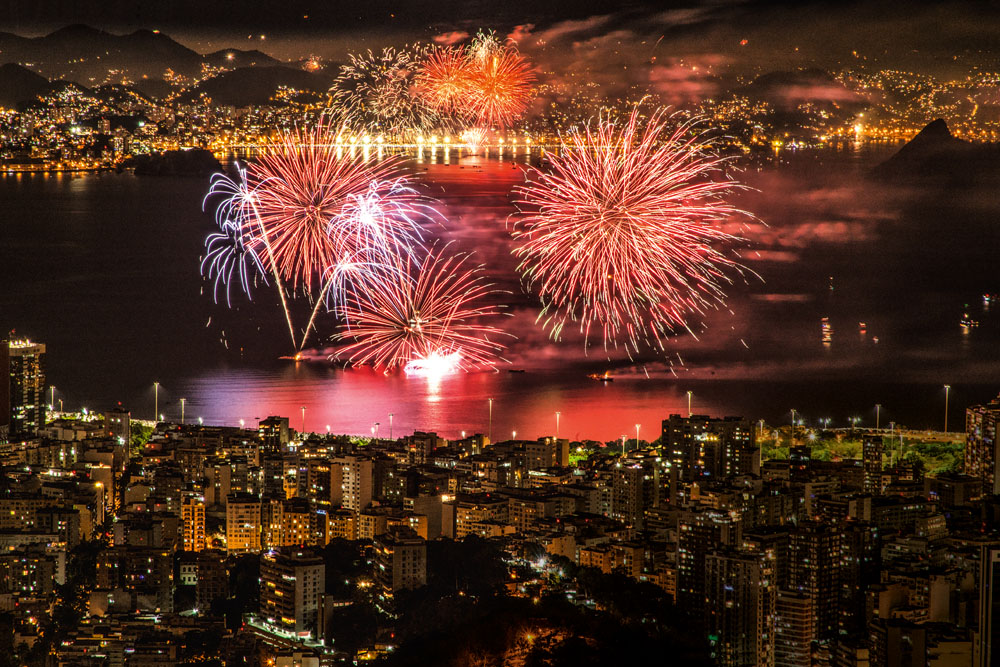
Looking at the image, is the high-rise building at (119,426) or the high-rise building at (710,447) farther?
the high-rise building at (119,426)

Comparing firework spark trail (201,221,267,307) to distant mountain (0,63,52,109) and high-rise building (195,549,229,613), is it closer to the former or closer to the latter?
distant mountain (0,63,52,109)

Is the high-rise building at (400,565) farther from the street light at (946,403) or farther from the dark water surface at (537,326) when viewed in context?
the street light at (946,403)

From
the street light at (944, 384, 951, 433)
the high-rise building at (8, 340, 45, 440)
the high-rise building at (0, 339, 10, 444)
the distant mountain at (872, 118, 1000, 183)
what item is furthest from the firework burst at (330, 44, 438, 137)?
the distant mountain at (872, 118, 1000, 183)

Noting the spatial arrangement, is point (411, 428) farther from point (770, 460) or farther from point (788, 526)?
point (788, 526)

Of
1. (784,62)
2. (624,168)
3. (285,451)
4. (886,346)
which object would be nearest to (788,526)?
(624,168)

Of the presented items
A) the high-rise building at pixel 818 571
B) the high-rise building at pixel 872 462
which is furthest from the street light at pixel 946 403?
the high-rise building at pixel 818 571

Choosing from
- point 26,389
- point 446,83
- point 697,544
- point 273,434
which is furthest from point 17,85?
point 697,544

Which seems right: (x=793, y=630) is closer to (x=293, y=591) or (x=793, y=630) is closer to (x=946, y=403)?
(x=293, y=591)
